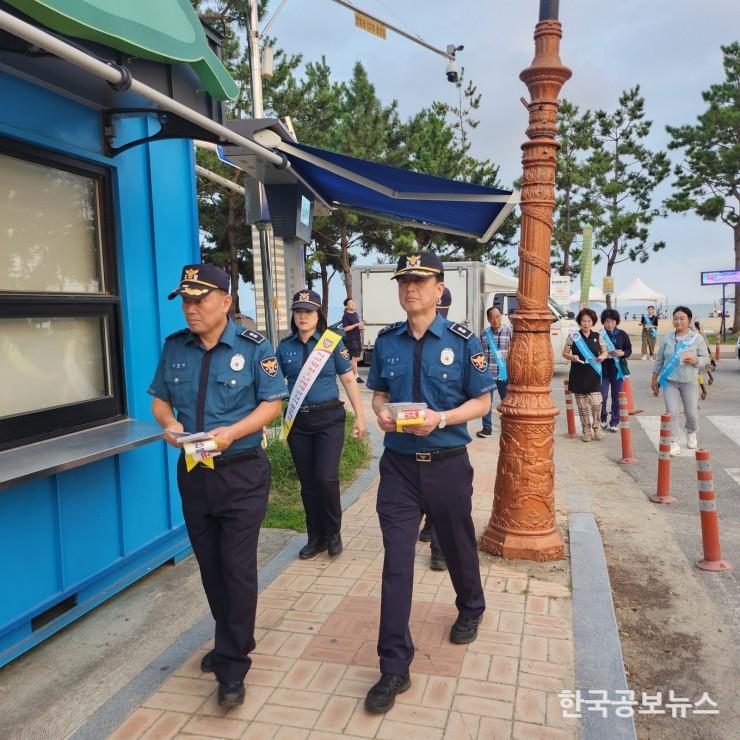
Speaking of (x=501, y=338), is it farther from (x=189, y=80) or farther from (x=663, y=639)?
(x=189, y=80)

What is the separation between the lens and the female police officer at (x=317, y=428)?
469 centimetres

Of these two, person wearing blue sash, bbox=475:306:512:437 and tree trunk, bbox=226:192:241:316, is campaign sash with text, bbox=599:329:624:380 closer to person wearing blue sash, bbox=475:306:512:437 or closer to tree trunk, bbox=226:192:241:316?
person wearing blue sash, bbox=475:306:512:437

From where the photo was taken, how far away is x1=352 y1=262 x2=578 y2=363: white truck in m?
18.3

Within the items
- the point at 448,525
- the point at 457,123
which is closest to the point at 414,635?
the point at 448,525

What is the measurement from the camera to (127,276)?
4242 mm

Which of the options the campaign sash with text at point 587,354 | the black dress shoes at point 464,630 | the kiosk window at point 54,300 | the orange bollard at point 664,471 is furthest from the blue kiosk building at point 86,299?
the campaign sash with text at point 587,354

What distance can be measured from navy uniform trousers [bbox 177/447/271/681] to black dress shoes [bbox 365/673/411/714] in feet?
1.95

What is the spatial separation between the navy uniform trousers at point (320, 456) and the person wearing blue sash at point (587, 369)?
5.16 metres

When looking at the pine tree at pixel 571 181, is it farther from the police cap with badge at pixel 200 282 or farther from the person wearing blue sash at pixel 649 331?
the police cap with badge at pixel 200 282

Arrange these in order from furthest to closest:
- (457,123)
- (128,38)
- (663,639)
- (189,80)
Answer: (457,123), (663,639), (189,80), (128,38)

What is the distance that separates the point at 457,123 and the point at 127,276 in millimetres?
35182

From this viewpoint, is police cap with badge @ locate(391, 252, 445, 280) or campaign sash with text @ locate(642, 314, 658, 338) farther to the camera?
campaign sash with text @ locate(642, 314, 658, 338)

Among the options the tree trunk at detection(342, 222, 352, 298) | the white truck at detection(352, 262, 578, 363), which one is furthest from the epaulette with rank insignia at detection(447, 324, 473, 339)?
the tree trunk at detection(342, 222, 352, 298)

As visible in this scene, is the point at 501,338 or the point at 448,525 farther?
the point at 501,338
